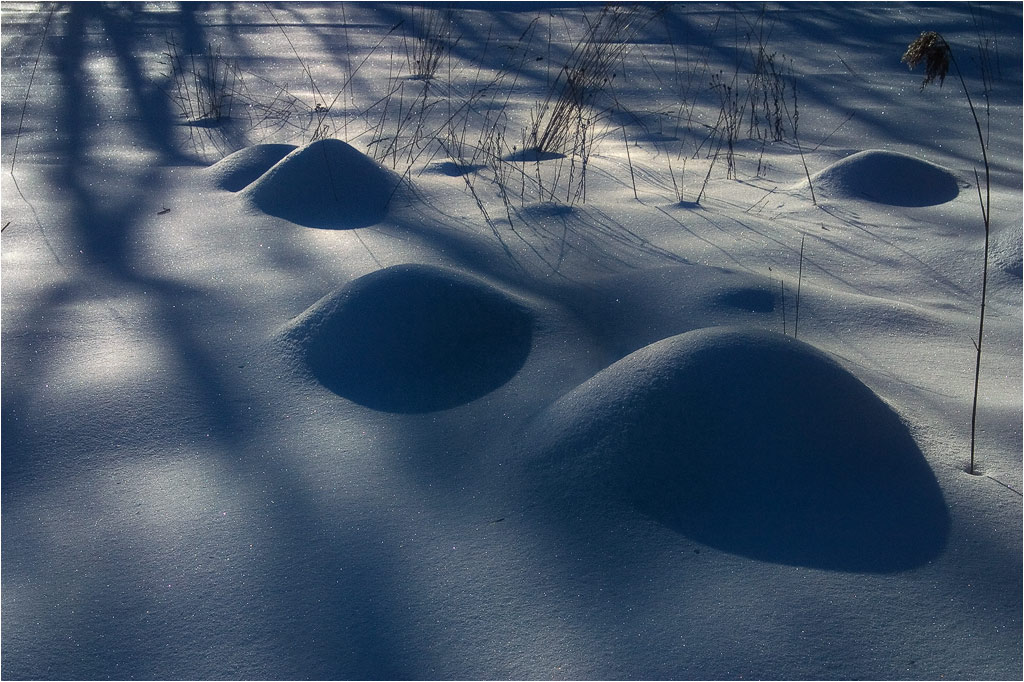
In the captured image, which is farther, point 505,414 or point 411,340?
point 411,340

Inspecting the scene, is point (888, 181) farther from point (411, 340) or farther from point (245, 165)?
point (245, 165)

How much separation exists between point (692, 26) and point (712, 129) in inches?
120

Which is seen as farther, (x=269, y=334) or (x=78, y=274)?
(x=78, y=274)

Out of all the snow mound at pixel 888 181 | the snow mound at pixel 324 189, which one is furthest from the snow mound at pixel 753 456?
→ the snow mound at pixel 888 181

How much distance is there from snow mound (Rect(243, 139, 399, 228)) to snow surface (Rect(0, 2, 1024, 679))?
0.05 feet

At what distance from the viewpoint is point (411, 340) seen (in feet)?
6.28

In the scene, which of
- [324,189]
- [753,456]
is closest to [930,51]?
[753,456]

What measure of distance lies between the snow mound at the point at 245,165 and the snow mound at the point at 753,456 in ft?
6.86

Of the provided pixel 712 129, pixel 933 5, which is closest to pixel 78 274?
pixel 712 129

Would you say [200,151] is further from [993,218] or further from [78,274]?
[993,218]

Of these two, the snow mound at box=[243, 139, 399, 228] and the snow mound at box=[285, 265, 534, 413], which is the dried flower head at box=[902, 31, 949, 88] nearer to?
the snow mound at box=[285, 265, 534, 413]

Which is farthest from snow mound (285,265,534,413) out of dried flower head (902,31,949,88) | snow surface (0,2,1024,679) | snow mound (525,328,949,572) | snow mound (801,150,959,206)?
snow mound (801,150,959,206)

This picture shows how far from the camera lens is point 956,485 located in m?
1.48

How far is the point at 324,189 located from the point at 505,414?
→ 150 centimetres
